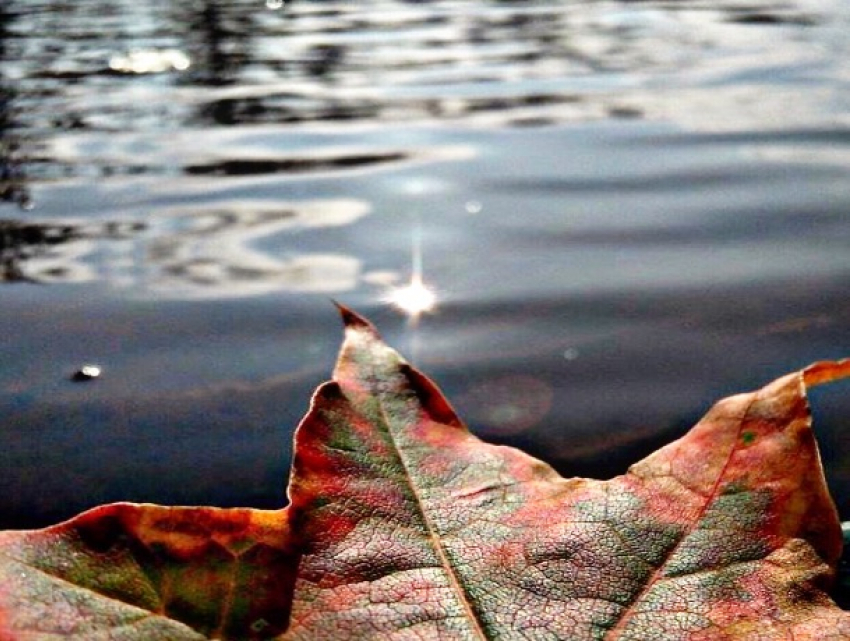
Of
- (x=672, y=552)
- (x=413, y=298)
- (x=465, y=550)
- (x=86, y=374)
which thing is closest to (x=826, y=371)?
(x=672, y=552)

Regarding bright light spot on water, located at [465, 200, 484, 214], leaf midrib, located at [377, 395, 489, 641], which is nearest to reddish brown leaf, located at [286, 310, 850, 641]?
leaf midrib, located at [377, 395, 489, 641]

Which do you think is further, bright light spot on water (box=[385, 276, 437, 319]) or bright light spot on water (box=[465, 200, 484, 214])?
bright light spot on water (box=[465, 200, 484, 214])

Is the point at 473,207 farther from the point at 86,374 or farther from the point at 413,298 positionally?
the point at 86,374

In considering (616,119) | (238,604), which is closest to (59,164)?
(616,119)

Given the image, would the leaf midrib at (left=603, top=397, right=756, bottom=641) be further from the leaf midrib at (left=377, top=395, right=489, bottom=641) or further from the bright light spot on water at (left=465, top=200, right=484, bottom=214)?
the bright light spot on water at (left=465, top=200, right=484, bottom=214)

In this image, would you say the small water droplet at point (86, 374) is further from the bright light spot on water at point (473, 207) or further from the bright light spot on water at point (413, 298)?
the bright light spot on water at point (473, 207)

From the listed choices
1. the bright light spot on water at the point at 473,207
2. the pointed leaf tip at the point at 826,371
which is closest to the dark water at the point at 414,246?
the bright light spot on water at the point at 473,207
